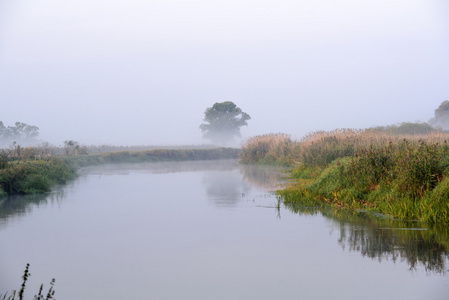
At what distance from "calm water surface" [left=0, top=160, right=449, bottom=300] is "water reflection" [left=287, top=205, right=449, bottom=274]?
15 mm

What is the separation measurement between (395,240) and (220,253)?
2.78 m

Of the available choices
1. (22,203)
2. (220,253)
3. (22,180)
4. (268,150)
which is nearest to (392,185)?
(220,253)

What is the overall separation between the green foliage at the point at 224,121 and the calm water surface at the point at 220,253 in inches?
2434

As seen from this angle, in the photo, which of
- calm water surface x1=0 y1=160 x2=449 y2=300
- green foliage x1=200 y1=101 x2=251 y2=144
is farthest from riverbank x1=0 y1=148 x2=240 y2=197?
green foliage x1=200 y1=101 x2=251 y2=144

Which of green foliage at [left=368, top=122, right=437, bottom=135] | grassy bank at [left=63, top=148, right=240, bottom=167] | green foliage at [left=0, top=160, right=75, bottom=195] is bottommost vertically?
green foliage at [left=0, top=160, right=75, bottom=195]

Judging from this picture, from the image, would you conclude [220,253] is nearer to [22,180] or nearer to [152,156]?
[22,180]

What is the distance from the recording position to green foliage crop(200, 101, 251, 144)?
7406 cm

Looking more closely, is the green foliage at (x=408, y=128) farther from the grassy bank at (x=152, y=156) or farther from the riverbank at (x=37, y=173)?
the riverbank at (x=37, y=173)

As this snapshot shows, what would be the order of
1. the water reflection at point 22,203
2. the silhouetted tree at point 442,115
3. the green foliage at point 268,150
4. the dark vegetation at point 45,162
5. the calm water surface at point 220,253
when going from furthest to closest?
the silhouetted tree at point 442,115 → the green foliage at point 268,150 → the dark vegetation at point 45,162 → the water reflection at point 22,203 → the calm water surface at point 220,253

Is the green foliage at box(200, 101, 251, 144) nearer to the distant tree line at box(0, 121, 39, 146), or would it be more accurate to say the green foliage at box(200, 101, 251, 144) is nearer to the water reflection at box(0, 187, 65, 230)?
the distant tree line at box(0, 121, 39, 146)

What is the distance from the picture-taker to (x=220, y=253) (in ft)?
23.8

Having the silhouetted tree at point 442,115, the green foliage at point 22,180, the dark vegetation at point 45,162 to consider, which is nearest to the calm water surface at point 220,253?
the green foliage at point 22,180

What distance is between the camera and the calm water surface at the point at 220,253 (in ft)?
18.3

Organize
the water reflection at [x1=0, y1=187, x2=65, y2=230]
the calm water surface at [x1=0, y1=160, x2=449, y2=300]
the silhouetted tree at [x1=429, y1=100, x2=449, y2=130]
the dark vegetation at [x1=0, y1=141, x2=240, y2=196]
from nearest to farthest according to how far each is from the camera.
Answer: the calm water surface at [x1=0, y1=160, x2=449, y2=300] → the water reflection at [x1=0, y1=187, x2=65, y2=230] → the dark vegetation at [x1=0, y1=141, x2=240, y2=196] → the silhouetted tree at [x1=429, y1=100, x2=449, y2=130]
